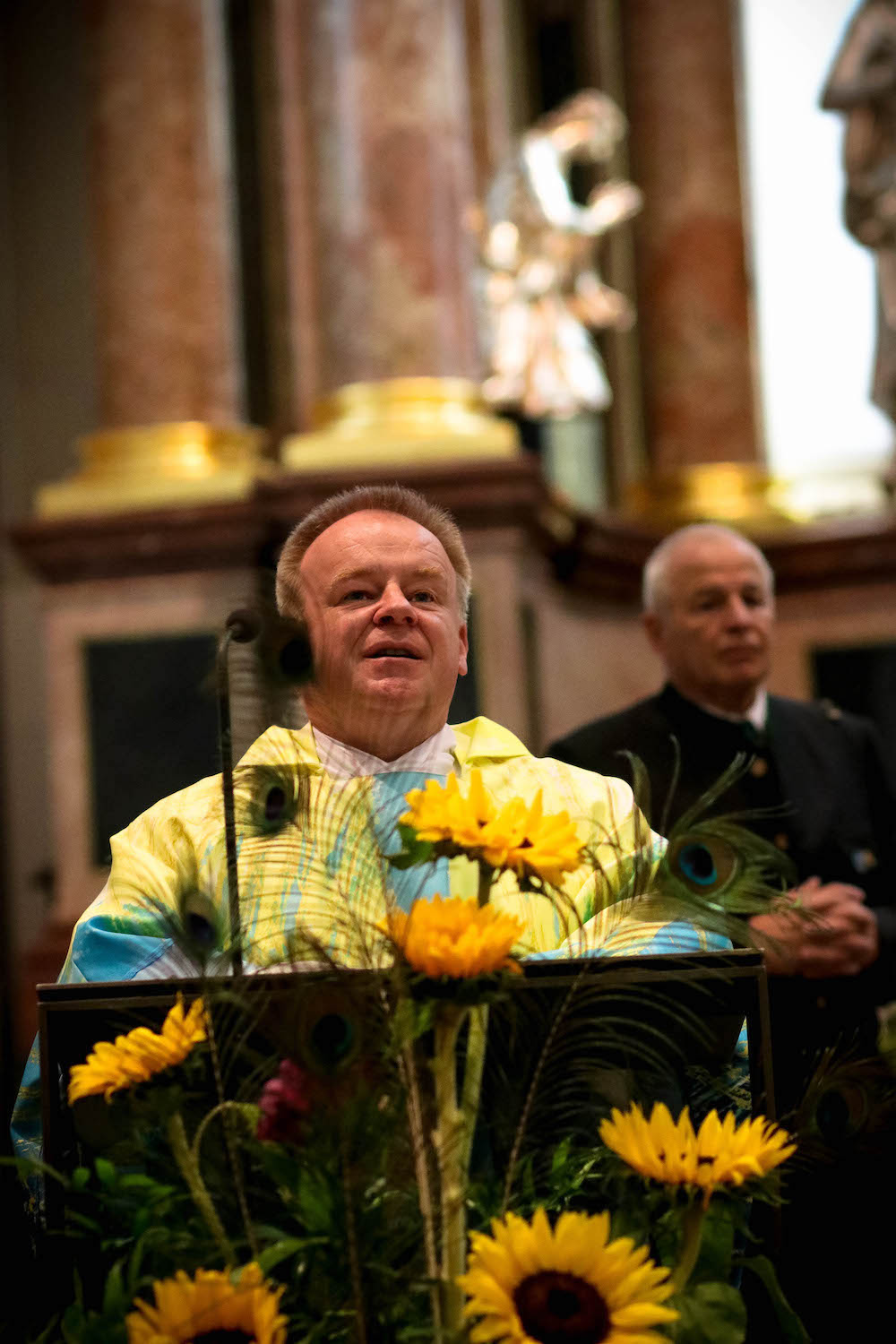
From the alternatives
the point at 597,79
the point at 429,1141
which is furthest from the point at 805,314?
the point at 429,1141

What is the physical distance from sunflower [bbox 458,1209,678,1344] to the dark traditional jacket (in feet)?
7.83

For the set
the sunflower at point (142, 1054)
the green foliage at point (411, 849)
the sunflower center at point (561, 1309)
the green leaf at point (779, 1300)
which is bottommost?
the green leaf at point (779, 1300)

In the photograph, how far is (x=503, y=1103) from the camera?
5.84ft

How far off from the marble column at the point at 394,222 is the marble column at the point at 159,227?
587mm

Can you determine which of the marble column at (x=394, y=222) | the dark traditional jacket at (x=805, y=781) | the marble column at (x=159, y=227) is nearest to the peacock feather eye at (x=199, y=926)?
the dark traditional jacket at (x=805, y=781)

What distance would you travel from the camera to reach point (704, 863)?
76.7 inches

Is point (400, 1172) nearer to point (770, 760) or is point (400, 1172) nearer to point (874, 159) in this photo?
point (770, 760)

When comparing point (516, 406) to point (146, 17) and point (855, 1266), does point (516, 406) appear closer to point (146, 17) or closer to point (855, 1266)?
point (146, 17)

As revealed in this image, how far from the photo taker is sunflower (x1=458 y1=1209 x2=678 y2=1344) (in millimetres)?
1579

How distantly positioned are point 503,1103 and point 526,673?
16.7 feet

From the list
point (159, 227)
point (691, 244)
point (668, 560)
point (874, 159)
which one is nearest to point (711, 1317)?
point (668, 560)

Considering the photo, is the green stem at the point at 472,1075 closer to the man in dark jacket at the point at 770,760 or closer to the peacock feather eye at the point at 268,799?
the peacock feather eye at the point at 268,799

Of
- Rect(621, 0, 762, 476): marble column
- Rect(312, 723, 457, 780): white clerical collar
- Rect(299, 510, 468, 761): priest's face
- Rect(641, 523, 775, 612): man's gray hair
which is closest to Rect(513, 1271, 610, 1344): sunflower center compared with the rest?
Rect(312, 723, 457, 780): white clerical collar

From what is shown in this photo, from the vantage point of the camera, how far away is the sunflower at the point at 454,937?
5.40ft
